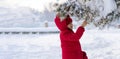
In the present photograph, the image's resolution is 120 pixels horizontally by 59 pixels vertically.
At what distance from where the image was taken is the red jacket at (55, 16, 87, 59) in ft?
18.7

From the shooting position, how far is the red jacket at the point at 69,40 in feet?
18.7

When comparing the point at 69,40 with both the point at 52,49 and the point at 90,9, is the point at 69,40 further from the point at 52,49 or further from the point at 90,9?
the point at 52,49

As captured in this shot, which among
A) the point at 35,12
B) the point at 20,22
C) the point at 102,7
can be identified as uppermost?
the point at 35,12

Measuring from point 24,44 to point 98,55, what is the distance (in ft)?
16.4

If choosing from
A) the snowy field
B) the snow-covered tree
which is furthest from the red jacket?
the snowy field

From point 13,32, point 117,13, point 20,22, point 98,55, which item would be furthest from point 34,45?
point 20,22

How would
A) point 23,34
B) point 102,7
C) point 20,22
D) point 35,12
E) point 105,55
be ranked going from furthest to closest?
point 35,12 < point 20,22 < point 23,34 < point 105,55 < point 102,7

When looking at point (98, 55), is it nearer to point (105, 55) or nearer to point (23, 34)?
point (105, 55)

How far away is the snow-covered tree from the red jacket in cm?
15

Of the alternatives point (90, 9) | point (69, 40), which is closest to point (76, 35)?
point (69, 40)

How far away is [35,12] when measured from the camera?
137 ft

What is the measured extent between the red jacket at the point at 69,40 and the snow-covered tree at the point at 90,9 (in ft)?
0.48

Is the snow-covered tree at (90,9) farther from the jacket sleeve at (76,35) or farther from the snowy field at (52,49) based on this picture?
the snowy field at (52,49)

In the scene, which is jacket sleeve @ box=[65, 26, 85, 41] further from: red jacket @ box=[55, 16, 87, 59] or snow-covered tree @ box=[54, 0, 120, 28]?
snow-covered tree @ box=[54, 0, 120, 28]
